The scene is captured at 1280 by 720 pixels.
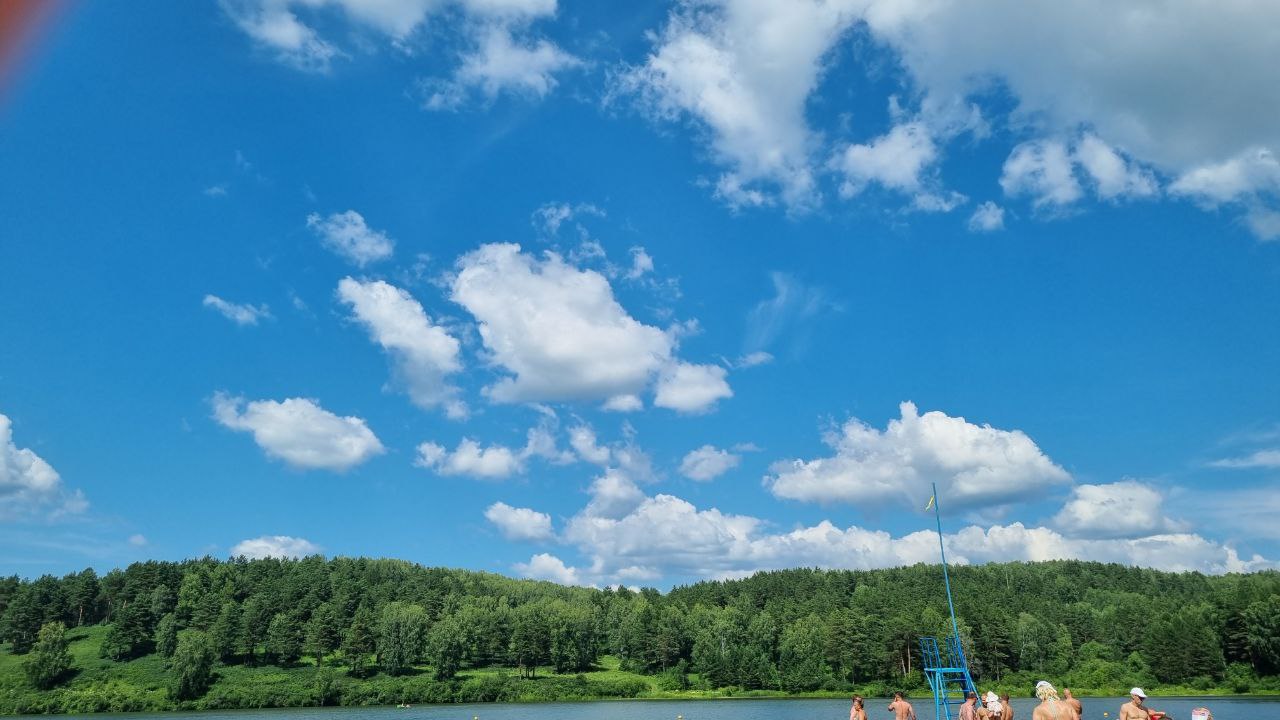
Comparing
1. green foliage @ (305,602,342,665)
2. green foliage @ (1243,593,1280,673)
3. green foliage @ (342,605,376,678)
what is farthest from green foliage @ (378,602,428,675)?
green foliage @ (1243,593,1280,673)

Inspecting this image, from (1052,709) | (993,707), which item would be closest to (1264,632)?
(993,707)

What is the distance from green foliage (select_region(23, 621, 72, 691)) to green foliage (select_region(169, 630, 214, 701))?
56.9 ft

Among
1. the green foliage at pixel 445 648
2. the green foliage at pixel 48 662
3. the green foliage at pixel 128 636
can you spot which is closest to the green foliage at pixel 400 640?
the green foliage at pixel 445 648

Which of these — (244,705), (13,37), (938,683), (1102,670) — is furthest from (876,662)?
(13,37)

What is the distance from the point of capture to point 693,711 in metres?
103

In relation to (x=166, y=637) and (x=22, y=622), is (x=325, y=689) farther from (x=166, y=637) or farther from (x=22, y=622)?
(x=22, y=622)

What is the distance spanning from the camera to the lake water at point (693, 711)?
86938 mm

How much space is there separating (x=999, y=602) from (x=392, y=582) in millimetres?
131751

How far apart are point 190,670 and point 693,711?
8136 cm

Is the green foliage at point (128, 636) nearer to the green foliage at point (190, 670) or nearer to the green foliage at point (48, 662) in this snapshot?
the green foliage at point (48, 662)

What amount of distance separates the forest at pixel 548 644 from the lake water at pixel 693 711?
37.5ft

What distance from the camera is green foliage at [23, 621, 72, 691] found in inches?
5276

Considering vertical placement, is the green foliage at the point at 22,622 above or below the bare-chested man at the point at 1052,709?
above

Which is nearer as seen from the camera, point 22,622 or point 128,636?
point 128,636
